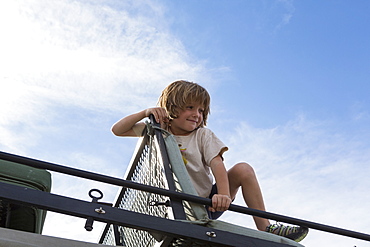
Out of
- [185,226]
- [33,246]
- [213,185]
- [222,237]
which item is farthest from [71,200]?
[213,185]

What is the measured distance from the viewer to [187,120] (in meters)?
2.43

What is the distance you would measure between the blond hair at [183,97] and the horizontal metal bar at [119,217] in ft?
3.37

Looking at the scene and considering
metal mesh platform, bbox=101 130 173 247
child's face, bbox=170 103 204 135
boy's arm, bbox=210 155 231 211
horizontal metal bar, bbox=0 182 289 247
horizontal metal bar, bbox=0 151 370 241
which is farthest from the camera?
child's face, bbox=170 103 204 135

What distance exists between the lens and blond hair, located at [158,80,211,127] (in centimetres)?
246

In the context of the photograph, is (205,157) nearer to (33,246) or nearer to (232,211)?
(232,211)

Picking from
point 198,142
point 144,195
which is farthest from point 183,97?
point 144,195

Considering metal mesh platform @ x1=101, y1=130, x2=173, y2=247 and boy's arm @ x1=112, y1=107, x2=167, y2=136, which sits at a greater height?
boy's arm @ x1=112, y1=107, x2=167, y2=136

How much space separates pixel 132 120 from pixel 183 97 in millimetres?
297

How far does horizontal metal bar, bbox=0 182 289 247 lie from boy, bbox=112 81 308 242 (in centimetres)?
56

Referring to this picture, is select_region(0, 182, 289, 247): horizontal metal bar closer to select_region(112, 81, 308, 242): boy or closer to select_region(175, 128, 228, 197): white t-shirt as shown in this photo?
select_region(112, 81, 308, 242): boy

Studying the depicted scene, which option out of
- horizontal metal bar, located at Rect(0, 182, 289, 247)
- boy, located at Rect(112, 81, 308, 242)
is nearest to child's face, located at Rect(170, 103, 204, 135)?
boy, located at Rect(112, 81, 308, 242)

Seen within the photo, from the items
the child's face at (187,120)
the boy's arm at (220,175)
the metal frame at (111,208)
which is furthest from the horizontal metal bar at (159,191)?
the child's face at (187,120)

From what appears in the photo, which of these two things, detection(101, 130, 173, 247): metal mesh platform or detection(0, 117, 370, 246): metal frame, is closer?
detection(0, 117, 370, 246): metal frame

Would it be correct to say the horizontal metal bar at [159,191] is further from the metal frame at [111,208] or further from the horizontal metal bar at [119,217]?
the horizontal metal bar at [119,217]
